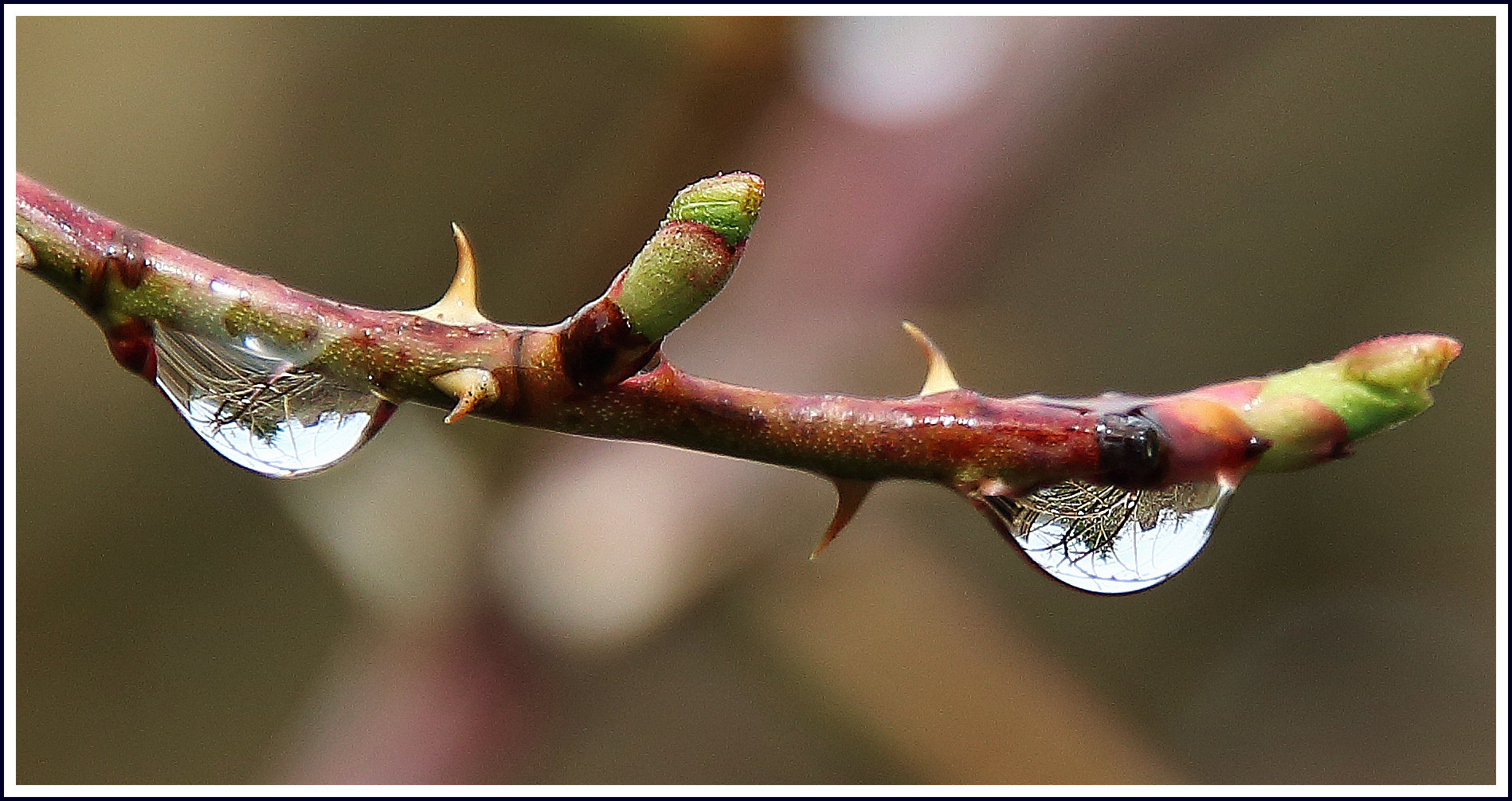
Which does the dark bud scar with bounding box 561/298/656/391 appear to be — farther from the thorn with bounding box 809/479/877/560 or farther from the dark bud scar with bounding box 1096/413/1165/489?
the dark bud scar with bounding box 1096/413/1165/489

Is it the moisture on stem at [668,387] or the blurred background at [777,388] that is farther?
the blurred background at [777,388]

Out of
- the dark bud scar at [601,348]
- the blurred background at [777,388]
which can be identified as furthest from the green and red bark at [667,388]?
the blurred background at [777,388]

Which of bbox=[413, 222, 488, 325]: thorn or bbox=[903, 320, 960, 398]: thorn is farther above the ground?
bbox=[903, 320, 960, 398]: thorn

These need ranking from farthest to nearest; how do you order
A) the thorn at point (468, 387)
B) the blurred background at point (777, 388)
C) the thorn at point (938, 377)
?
1. the blurred background at point (777, 388)
2. the thorn at point (938, 377)
3. the thorn at point (468, 387)

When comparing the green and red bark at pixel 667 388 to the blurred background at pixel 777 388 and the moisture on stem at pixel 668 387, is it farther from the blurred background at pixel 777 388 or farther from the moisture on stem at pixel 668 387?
the blurred background at pixel 777 388

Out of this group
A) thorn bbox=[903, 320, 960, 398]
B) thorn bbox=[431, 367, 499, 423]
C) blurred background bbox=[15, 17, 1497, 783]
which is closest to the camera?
thorn bbox=[431, 367, 499, 423]

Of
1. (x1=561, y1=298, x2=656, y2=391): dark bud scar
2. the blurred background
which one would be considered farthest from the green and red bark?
the blurred background

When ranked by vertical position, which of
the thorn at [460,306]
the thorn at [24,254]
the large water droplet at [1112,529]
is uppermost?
the thorn at [460,306]

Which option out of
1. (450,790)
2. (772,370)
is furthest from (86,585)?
(772,370)
